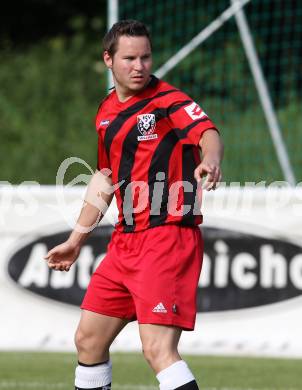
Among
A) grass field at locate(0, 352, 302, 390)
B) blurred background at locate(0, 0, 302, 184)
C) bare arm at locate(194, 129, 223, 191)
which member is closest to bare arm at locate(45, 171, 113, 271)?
bare arm at locate(194, 129, 223, 191)

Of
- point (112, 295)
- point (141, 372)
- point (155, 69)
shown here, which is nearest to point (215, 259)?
point (141, 372)

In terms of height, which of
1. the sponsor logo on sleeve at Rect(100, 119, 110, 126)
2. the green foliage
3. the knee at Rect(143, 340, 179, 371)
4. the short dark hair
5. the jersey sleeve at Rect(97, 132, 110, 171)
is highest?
the short dark hair

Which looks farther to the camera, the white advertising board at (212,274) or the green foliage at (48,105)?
the green foliage at (48,105)

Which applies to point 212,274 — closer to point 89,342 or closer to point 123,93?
point 89,342

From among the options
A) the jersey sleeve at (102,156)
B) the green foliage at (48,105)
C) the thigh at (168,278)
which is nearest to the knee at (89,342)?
the thigh at (168,278)

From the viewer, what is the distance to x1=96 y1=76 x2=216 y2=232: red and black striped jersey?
15.1ft

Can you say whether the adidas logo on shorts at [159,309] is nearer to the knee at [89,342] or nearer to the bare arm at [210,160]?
the knee at [89,342]

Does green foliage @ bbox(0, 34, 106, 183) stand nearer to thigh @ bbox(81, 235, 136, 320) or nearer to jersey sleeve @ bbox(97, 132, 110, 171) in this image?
jersey sleeve @ bbox(97, 132, 110, 171)

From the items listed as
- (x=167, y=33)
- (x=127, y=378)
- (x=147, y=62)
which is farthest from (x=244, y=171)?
(x=147, y=62)

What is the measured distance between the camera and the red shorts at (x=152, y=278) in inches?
179

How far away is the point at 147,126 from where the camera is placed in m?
4.60

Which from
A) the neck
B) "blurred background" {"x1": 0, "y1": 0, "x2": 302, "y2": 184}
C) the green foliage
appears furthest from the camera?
the green foliage

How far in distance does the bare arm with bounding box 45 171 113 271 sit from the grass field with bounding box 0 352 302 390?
171 cm

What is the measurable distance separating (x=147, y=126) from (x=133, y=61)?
0.91 ft
